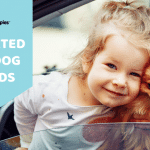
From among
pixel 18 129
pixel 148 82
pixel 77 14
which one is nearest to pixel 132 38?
pixel 148 82

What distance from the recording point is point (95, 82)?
0.76m

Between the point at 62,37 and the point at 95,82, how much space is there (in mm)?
262

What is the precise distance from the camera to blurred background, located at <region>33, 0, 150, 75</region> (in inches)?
32.9

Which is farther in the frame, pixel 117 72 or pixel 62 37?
pixel 62 37

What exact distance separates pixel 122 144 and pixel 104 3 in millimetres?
537

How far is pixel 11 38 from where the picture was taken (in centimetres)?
91
